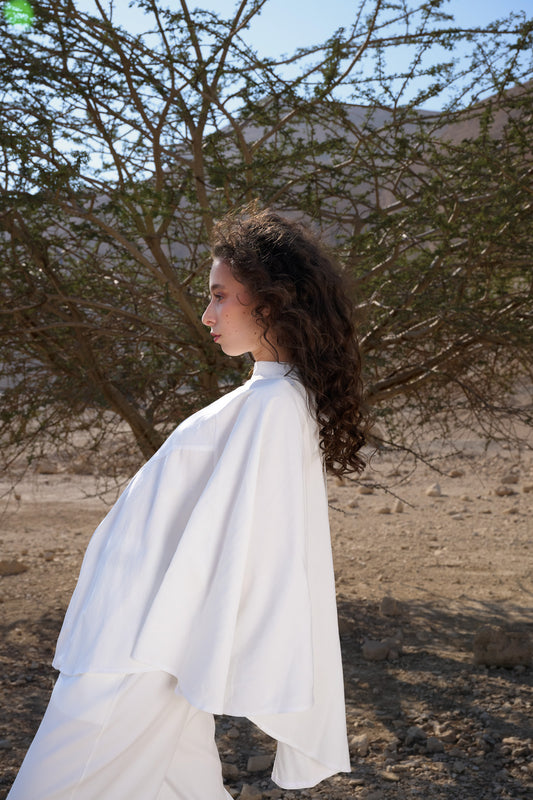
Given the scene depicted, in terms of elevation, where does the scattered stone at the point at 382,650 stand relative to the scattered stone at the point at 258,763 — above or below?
below

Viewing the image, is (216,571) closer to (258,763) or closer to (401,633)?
(258,763)

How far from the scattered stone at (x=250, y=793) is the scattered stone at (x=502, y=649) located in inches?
67.2

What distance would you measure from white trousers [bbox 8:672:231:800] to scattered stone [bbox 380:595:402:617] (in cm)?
367

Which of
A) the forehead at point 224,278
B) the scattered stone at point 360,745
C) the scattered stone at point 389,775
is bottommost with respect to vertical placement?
the scattered stone at point 389,775

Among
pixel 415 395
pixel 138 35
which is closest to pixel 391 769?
pixel 415 395

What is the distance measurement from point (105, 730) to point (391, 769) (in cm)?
188

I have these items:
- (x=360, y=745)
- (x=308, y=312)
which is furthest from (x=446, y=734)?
(x=308, y=312)

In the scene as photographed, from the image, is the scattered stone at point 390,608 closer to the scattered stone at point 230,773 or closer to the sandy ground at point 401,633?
the sandy ground at point 401,633

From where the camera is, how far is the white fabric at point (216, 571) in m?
1.69

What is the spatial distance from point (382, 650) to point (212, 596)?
9.84ft

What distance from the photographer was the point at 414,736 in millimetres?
3449

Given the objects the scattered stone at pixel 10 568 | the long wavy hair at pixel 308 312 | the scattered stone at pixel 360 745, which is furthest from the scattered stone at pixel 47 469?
the long wavy hair at pixel 308 312

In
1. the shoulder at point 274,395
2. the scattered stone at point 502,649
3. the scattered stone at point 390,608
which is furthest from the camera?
the scattered stone at point 390,608

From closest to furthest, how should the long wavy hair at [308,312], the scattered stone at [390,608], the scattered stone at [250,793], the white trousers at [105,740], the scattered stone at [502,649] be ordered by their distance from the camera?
the white trousers at [105,740] < the long wavy hair at [308,312] < the scattered stone at [250,793] < the scattered stone at [502,649] < the scattered stone at [390,608]
